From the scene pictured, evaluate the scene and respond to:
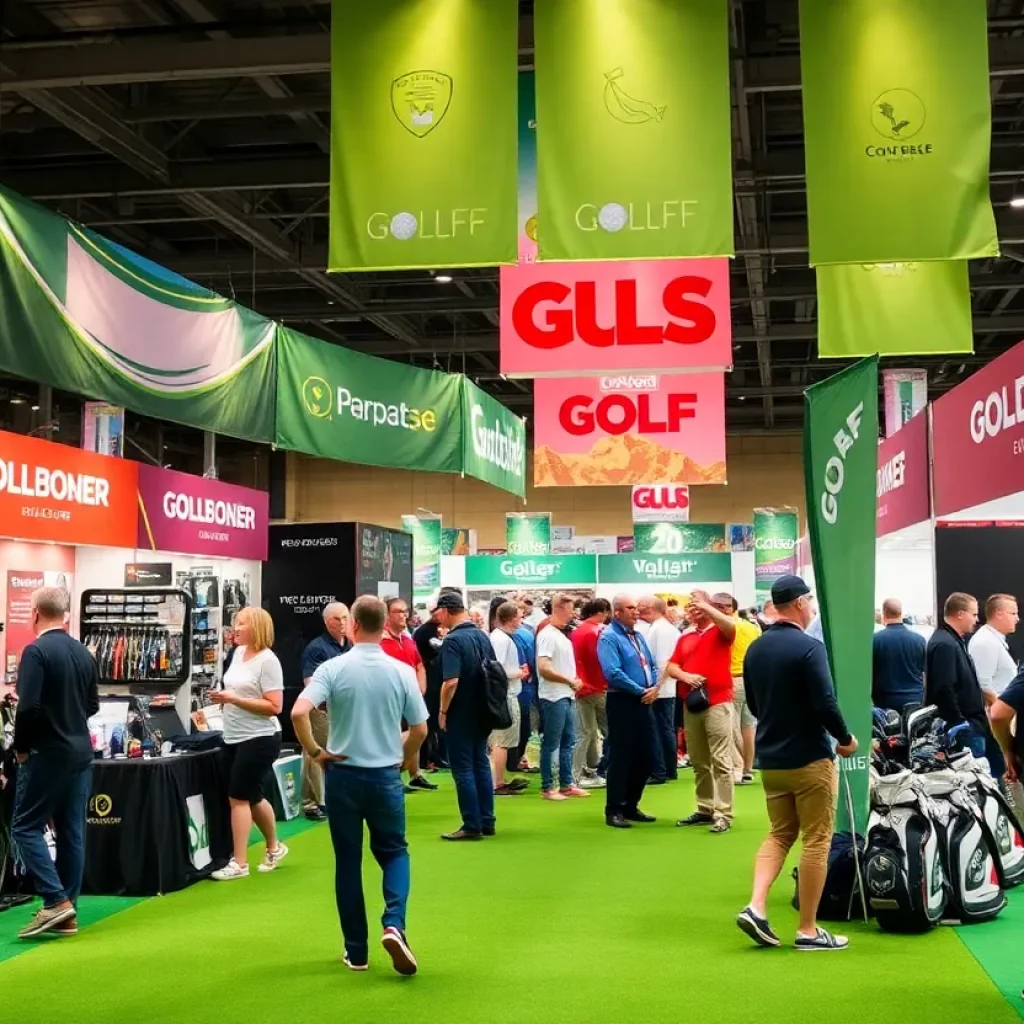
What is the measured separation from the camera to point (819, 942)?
5.01 metres

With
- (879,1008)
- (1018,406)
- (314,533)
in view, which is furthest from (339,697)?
(314,533)

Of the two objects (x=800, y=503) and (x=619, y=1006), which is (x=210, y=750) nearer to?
(x=619, y=1006)

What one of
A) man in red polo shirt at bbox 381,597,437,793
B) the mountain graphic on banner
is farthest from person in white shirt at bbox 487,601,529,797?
the mountain graphic on banner

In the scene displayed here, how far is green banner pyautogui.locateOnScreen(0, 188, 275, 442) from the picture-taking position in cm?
565

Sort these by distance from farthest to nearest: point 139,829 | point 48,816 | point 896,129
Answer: point 139,829
point 48,816
point 896,129

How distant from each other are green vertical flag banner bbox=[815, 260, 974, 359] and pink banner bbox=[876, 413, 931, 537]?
1.36 metres

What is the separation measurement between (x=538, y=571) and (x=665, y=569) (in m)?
1.97

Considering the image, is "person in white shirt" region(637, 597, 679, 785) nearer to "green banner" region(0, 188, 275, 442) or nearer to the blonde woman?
"green banner" region(0, 188, 275, 442)

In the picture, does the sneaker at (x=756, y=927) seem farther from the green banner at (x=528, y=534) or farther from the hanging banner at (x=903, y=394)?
the green banner at (x=528, y=534)

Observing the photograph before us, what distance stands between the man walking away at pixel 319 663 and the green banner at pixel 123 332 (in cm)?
133

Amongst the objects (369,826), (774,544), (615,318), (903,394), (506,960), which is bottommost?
(506,960)

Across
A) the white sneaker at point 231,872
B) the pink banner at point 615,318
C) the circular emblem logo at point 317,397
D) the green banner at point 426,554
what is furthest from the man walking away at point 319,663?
the green banner at point 426,554

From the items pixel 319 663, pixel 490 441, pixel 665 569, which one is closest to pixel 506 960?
pixel 319 663

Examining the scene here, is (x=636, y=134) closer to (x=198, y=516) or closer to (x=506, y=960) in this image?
(x=506, y=960)
